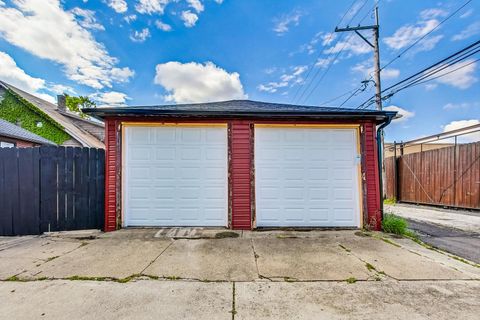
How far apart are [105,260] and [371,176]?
5.25 meters

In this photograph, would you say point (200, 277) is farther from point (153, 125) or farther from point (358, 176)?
point (358, 176)

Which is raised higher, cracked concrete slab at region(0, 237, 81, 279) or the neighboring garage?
A: the neighboring garage

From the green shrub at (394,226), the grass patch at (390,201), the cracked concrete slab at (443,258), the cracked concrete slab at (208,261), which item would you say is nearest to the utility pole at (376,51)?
the grass patch at (390,201)

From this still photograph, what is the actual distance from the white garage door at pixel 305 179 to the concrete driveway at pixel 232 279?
831mm

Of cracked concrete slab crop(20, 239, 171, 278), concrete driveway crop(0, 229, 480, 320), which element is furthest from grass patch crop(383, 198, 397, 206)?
cracked concrete slab crop(20, 239, 171, 278)

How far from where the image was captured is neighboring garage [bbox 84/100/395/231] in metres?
5.11

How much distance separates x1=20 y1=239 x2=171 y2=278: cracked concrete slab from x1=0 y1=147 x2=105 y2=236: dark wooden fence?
110 cm

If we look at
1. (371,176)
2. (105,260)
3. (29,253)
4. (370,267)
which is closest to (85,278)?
(105,260)

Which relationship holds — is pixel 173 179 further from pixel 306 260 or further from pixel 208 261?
pixel 306 260

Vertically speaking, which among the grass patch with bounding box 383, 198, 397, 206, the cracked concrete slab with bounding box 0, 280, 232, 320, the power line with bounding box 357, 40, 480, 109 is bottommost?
the grass patch with bounding box 383, 198, 397, 206

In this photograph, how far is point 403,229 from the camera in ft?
16.1

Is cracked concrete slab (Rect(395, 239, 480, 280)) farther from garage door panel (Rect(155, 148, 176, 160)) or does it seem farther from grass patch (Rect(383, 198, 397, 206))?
grass patch (Rect(383, 198, 397, 206))

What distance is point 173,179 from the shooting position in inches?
203

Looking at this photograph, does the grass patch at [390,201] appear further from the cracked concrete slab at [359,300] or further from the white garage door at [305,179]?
the cracked concrete slab at [359,300]
